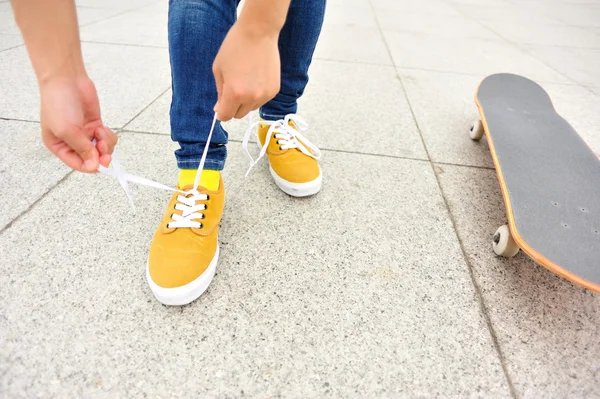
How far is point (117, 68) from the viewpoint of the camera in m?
1.93

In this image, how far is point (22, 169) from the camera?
3.60 feet

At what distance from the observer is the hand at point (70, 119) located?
0.51 m

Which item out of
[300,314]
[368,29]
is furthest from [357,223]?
[368,29]

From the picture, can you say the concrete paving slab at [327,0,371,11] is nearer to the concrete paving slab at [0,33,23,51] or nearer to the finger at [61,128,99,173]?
the concrete paving slab at [0,33,23,51]

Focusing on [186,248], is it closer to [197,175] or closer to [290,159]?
[197,175]

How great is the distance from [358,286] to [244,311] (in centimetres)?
28

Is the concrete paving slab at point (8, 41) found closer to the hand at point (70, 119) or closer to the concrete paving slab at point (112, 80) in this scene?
the concrete paving slab at point (112, 80)

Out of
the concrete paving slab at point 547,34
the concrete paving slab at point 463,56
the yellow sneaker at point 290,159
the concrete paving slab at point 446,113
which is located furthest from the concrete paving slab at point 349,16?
the yellow sneaker at point 290,159

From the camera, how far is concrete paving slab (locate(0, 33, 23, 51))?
208 centimetres

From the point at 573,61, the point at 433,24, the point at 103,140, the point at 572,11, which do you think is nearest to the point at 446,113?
the point at 103,140

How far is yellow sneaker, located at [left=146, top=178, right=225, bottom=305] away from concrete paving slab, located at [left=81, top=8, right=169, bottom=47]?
1959 millimetres

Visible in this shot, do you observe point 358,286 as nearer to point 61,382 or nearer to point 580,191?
point 61,382

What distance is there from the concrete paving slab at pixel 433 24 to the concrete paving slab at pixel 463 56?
0.68 ft

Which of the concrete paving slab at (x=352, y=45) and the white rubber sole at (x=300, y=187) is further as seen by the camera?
the concrete paving slab at (x=352, y=45)
